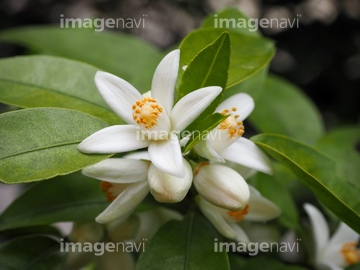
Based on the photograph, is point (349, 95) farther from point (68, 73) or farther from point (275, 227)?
point (68, 73)

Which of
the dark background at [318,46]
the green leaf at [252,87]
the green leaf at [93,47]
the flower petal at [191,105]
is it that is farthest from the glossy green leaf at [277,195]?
the dark background at [318,46]

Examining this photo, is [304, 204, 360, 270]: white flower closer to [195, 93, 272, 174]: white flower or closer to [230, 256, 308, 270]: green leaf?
[230, 256, 308, 270]: green leaf

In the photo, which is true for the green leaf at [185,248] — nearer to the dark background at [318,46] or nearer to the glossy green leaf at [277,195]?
the glossy green leaf at [277,195]

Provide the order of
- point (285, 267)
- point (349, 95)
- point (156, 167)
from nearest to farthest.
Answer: point (156, 167), point (285, 267), point (349, 95)

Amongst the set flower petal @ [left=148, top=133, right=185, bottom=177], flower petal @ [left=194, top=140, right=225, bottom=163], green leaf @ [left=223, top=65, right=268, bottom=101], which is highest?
flower petal @ [left=148, top=133, right=185, bottom=177]

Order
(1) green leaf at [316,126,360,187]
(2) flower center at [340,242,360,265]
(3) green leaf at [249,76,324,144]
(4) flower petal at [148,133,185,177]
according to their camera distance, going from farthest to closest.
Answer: (3) green leaf at [249,76,324,144] < (1) green leaf at [316,126,360,187] < (2) flower center at [340,242,360,265] < (4) flower petal at [148,133,185,177]

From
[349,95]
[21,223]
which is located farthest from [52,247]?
[349,95]

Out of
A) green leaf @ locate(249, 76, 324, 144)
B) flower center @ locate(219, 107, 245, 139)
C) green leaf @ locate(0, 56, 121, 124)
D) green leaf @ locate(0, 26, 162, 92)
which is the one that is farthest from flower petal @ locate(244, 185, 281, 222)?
green leaf @ locate(0, 26, 162, 92)

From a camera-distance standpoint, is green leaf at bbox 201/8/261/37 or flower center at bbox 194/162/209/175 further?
green leaf at bbox 201/8/261/37
